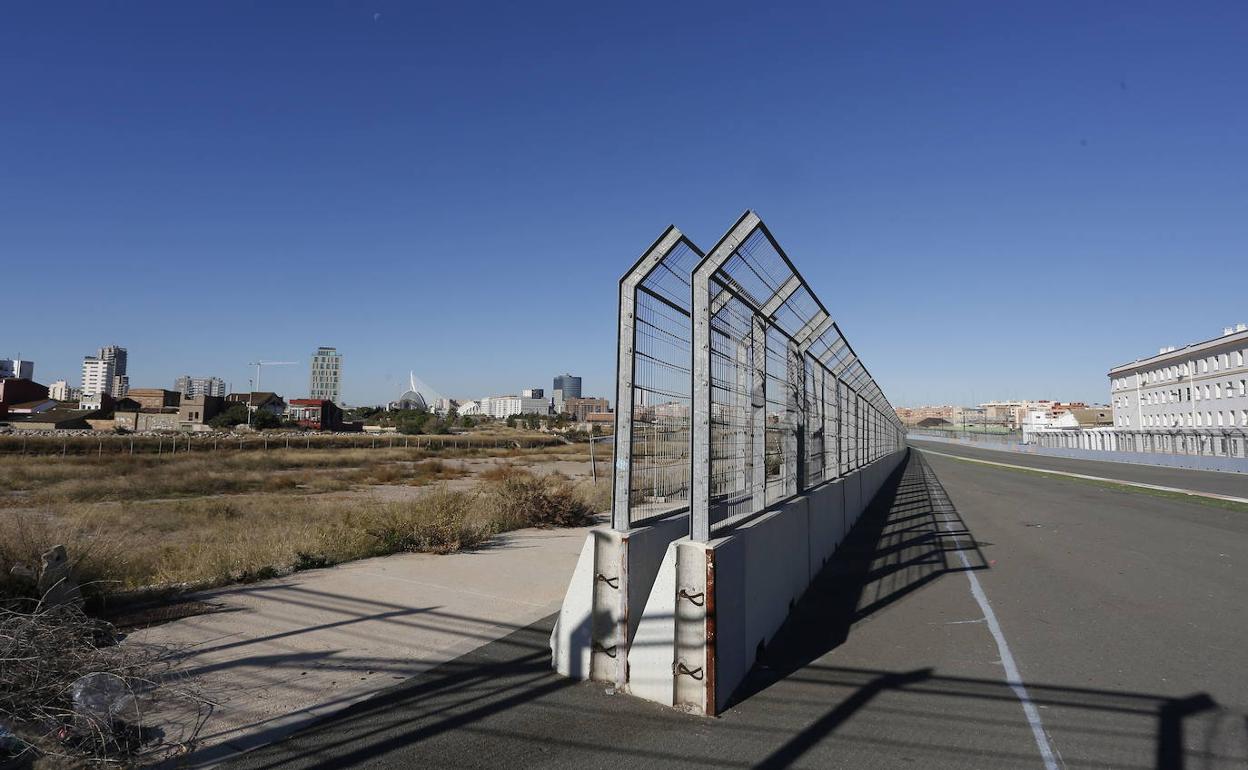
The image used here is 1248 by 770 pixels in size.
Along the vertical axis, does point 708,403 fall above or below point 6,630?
above

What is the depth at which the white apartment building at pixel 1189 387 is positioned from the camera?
2502 inches

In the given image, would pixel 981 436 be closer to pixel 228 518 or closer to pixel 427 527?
pixel 228 518

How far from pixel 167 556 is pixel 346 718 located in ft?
21.1

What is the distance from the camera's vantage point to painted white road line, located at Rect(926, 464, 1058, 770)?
3.82 meters

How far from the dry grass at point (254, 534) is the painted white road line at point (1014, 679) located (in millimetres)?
Result: 6946

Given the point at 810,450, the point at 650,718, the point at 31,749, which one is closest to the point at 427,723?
the point at 650,718

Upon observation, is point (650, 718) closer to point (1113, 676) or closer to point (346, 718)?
point (346, 718)

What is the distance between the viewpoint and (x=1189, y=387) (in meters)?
70.6

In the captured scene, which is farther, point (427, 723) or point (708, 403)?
point (708, 403)

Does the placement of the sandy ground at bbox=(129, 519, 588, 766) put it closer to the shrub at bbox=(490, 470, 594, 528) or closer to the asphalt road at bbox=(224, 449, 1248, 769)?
the asphalt road at bbox=(224, 449, 1248, 769)

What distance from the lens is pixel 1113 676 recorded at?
502 centimetres

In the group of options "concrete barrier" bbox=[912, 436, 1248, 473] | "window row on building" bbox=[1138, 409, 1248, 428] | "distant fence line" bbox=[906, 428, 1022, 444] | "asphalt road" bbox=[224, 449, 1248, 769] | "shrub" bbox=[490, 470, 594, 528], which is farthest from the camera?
"distant fence line" bbox=[906, 428, 1022, 444]

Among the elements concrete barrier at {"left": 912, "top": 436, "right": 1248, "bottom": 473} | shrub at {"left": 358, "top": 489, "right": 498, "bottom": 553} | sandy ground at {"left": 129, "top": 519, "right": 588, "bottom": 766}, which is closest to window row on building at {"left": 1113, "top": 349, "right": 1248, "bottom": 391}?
concrete barrier at {"left": 912, "top": 436, "right": 1248, "bottom": 473}

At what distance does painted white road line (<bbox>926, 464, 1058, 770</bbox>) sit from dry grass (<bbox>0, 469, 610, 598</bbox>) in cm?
695
